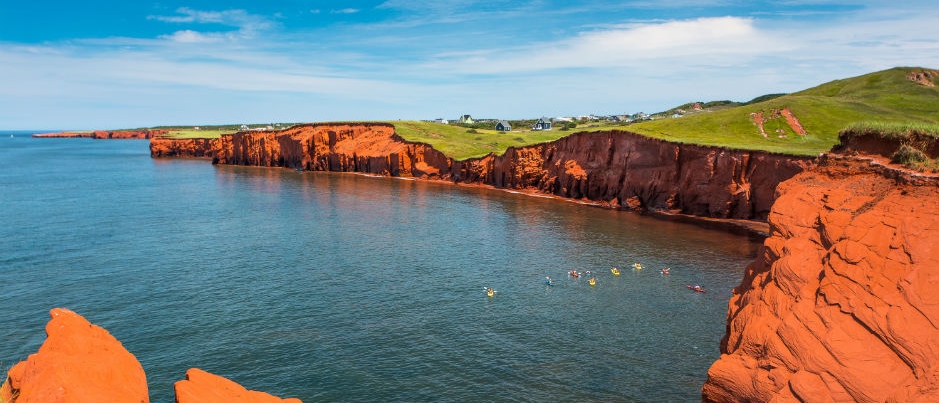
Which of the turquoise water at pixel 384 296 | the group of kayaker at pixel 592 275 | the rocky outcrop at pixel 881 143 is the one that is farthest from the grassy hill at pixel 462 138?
the rocky outcrop at pixel 881 143

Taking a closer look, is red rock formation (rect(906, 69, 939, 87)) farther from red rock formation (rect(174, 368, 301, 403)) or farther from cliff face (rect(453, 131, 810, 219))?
red rock formation (rect(174, 368, 301, 403))

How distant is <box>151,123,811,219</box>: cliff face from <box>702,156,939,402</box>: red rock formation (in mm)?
25553

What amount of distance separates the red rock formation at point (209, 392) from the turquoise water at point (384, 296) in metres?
10.4

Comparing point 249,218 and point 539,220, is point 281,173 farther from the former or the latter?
point 539,220

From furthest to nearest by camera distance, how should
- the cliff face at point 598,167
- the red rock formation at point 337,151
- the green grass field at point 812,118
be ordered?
the red rock formation at point 337,151 < the green grass field at point 812,118 < the cliff face at point 598,167

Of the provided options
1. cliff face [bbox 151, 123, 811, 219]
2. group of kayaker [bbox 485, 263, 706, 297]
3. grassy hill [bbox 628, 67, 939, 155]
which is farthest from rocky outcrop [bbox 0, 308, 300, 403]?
grassy hill [bbox 628, 67, 939, 155]

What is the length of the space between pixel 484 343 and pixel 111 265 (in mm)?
35577

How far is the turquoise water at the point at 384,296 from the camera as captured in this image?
28438mm

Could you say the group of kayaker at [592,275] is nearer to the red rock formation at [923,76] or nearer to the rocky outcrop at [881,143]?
the rocky outcrop at [881,143]

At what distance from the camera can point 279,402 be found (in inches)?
661

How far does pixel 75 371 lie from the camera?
14.3 meters

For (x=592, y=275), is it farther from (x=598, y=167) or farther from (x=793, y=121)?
(x=793, y=121)

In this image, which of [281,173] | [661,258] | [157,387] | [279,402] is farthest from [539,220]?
[281,173]

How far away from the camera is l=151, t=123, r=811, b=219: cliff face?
68438 mm
